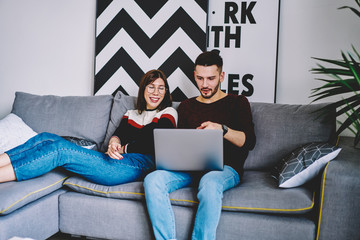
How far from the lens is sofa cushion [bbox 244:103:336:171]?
72.5 inches

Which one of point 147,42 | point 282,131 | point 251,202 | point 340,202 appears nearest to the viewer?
point 340,202

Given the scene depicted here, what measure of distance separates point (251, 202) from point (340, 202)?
39 cm

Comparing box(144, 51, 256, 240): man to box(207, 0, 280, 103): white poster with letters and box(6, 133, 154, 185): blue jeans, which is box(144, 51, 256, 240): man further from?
box(207, 0, 280, 103): white poster with letters

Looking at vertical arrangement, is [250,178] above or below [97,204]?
above

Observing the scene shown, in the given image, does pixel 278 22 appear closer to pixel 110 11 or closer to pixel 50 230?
pixel 110 11

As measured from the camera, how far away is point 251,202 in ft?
4.76

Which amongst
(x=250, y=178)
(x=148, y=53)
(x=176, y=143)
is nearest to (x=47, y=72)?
(x=148, y=53)

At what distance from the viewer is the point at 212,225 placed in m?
1.37

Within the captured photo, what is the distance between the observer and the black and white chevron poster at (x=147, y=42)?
2455 millimetres

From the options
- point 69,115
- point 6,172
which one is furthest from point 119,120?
point 6,172

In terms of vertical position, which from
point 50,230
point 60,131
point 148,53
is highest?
point 148,53

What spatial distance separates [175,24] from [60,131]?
4.13 feet

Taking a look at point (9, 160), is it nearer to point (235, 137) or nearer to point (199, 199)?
point (199, 199)

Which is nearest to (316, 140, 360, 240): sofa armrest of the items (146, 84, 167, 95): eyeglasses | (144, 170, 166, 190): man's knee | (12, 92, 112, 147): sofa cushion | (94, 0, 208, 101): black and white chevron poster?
(144, 170, 166, 190): man's knee
